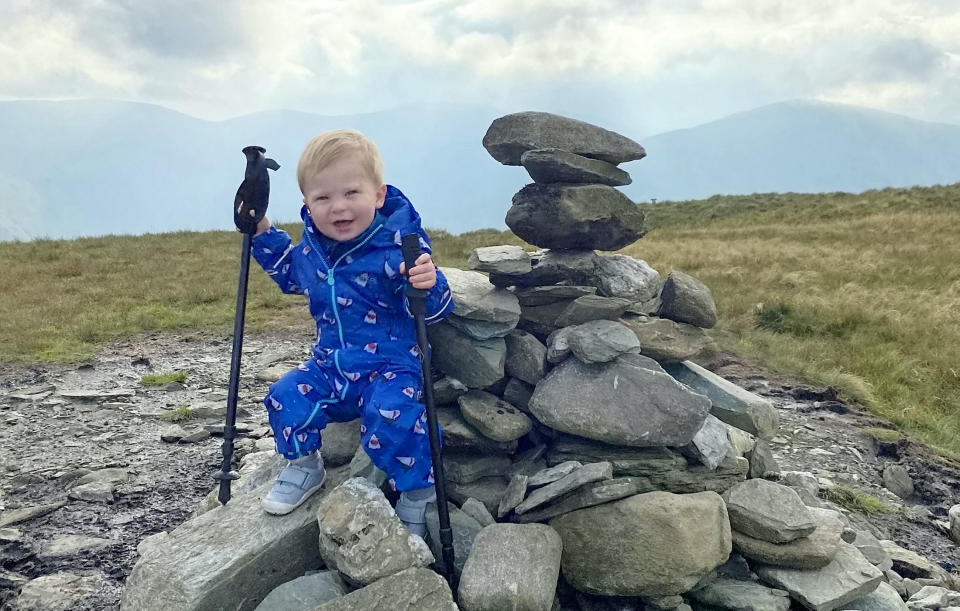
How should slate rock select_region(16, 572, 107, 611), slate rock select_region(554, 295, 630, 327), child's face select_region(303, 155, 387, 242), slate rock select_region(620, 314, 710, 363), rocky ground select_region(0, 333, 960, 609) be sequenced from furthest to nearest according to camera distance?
1. rocky ground select_region(0, 333, 960, 609)
2. slate rock select_region(620, 314, 710, 363)
3. slate rock select_region(554, 295, 630, 327)
4. slate rock select_region(16, 572, 107, 611)
5. child's face select_region(303, 155, 387, 242)

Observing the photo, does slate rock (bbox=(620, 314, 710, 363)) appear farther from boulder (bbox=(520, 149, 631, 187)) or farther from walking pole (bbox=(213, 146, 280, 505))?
walking pole (bbox=(213, 146, 280, 505))

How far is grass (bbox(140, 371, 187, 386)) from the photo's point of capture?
33.7ft

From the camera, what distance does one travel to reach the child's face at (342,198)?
447cm

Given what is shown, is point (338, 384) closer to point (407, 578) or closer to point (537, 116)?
point (407, 578)

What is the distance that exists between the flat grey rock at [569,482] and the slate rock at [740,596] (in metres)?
1.08

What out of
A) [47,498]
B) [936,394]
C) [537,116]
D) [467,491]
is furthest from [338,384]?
[936,394]

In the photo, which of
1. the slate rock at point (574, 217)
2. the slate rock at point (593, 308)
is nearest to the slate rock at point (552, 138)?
the slate rock at point (574, 217)

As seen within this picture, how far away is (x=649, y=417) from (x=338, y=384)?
2312 mm

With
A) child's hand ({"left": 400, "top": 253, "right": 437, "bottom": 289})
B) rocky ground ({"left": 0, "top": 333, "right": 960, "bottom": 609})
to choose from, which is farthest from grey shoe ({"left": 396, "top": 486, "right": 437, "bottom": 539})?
rocky ground ({"left": 0, "top": 333, "right": 960, "bottom": 609})

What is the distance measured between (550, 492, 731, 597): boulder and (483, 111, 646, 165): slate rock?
2.83 metres

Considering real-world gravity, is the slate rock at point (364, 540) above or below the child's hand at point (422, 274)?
below

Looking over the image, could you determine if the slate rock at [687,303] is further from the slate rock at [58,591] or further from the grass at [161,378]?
the grass at [161,378]

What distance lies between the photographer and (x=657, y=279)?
19.1 feet

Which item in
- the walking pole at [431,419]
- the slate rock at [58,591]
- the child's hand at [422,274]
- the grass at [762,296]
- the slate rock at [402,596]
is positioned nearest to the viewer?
the slate rock at [402,596]
